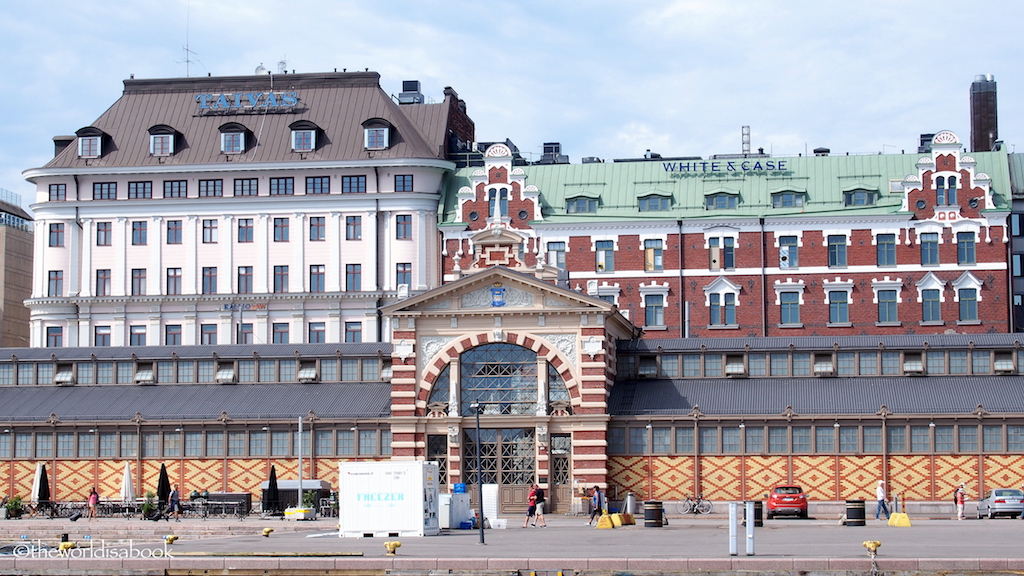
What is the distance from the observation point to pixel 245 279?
101812 mm

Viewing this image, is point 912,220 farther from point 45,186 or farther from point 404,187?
point 45,186

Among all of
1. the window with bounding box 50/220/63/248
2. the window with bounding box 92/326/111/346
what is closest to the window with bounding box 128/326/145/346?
the window with bounding box 92/326/111/346

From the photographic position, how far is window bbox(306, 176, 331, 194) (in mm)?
102188

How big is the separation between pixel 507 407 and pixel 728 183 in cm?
3307

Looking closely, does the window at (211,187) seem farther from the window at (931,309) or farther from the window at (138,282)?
the window at (931,309)

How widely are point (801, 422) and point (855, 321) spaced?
80.9 feet

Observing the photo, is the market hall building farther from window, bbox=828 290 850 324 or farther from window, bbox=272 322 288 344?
window, bbox=828 290 850 324

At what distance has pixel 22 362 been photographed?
83875mm

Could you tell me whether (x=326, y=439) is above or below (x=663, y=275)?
below

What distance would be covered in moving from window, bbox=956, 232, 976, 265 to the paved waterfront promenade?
36317 mm

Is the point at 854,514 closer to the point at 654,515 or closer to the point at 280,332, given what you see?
the point at 654,515

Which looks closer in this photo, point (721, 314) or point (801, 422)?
point (801, 422)

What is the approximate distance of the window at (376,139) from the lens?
336 ft

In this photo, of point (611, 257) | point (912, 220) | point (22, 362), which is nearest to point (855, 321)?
point (912, 220)
